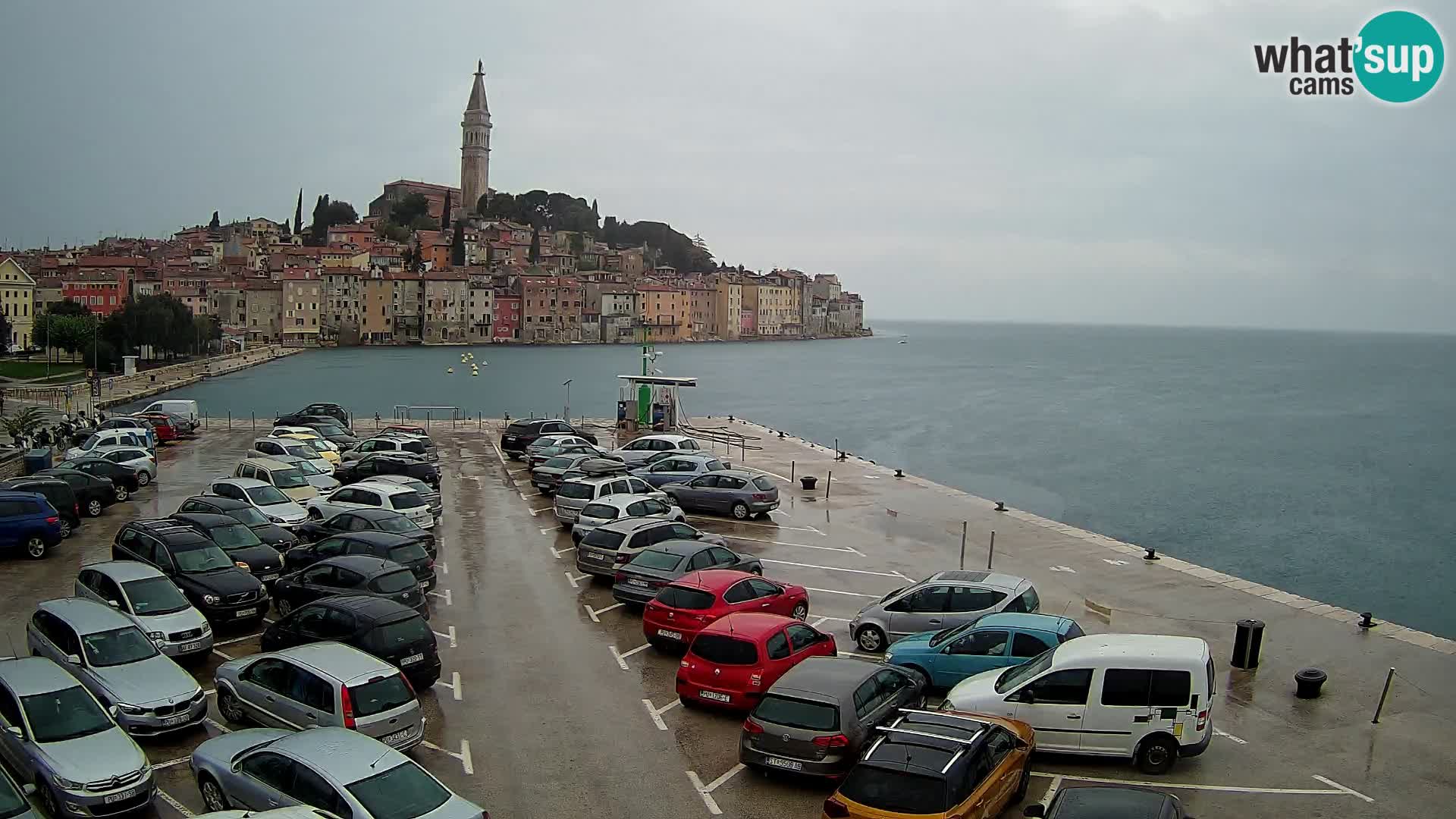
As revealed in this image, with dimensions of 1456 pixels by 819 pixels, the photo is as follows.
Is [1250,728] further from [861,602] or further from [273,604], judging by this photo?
[273,604]

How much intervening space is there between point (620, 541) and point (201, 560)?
612 cm

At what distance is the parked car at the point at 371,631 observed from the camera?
11.7m

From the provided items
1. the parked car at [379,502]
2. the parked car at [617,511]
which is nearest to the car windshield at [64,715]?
the parked car at [617,511]

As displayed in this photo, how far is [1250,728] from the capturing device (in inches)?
452

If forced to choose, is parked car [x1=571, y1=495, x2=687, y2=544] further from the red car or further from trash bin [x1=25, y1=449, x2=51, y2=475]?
trash bin [x1=25, y1=449, x2=51, y2=475]

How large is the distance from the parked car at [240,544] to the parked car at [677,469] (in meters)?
10.1

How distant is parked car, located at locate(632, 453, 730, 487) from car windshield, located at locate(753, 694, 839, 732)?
15.5 m

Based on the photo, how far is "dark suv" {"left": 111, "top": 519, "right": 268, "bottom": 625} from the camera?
1426cm

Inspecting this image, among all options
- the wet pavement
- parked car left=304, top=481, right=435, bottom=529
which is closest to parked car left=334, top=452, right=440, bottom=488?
the wet pavement

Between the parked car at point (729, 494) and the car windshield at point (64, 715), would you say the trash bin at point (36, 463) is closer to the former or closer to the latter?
the parked car at point (729, 494)

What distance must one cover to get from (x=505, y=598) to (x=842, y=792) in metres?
9.31

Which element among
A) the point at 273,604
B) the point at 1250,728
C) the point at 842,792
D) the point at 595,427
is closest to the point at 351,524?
the point at 273,604

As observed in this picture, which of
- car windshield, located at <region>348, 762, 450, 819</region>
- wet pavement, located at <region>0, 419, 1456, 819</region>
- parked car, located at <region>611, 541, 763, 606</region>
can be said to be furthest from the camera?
parked car, located at <region>611, 541, 763, 606</region>

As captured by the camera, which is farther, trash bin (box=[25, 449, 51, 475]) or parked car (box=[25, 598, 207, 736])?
trash bin (box=[25, 449, 51, 475])
